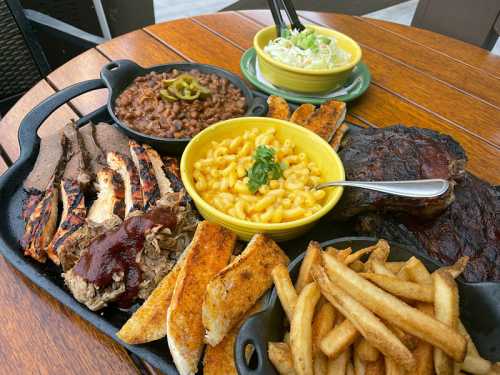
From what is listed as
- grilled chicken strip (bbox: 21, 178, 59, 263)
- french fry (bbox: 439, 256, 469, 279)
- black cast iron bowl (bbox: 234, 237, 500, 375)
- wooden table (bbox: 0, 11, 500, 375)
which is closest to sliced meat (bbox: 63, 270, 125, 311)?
wooden table (bbox: 0, 11, 500, 375)

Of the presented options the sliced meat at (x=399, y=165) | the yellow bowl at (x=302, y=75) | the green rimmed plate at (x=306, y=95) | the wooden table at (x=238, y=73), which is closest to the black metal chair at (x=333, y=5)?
the wooden table at (x=238, y=73)

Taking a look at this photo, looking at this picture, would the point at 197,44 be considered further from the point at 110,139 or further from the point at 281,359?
the point at 281,359

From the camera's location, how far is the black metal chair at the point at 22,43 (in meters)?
3.68

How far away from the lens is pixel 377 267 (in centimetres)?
155

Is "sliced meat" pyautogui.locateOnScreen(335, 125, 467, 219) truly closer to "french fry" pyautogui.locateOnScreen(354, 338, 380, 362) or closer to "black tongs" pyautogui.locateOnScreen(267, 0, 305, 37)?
"french fry" pyautogui.locateOnScreen(354, 338, 380, 362)

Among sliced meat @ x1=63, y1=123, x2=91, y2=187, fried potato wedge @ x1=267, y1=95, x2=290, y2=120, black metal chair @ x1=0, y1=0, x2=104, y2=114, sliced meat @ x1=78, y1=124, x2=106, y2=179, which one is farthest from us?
black metal chair @ x1=0, y1=0, x2=104, y2=114

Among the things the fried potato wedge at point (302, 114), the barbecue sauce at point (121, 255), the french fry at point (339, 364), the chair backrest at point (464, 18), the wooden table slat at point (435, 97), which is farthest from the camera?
the chair backrest at point (464, 18)

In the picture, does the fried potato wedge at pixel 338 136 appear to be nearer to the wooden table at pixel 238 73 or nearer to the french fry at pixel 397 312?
the wooden table at pixel 238 73

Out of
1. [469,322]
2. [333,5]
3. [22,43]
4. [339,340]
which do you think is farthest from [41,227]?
[333,5]

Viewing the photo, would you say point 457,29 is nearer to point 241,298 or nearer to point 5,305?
point 241,298

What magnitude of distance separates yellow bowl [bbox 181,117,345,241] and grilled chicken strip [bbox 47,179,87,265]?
1.86ft

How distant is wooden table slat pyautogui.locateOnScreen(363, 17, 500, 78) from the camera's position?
3.76 metres

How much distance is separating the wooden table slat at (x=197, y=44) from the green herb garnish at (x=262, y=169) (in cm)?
149

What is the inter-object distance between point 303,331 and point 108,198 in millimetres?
1320
